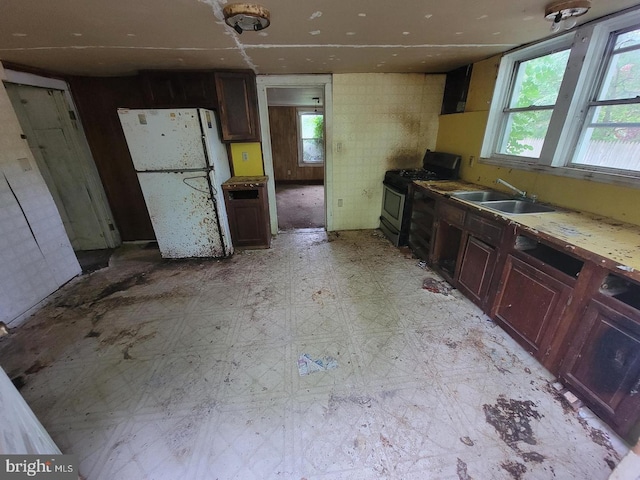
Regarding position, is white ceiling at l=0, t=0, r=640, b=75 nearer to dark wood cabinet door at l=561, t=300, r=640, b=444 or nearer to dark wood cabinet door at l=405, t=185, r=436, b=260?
dark wood cabinet door at l=405, t=185, r=436, b=260

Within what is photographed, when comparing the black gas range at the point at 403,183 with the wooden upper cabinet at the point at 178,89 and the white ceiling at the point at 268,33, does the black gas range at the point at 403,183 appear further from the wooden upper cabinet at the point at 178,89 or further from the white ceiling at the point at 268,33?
the wooden upper cabinet at the point at 178,89

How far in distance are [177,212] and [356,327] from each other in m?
2.43

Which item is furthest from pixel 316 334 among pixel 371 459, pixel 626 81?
pixel 626 81

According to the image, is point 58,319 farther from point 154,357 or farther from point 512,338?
point 512,338

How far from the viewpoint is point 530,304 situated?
70.2 inches

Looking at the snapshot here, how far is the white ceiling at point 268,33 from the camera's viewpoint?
1511 millimetres

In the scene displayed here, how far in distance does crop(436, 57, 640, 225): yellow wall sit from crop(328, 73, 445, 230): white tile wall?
34cm

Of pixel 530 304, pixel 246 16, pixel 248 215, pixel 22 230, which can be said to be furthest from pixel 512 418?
pixel 22 230

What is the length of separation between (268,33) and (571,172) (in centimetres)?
252

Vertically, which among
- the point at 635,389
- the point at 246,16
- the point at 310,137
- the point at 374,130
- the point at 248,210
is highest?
the point at 246,16

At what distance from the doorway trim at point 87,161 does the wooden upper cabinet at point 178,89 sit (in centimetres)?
96

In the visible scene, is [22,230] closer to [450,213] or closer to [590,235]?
[450,213]

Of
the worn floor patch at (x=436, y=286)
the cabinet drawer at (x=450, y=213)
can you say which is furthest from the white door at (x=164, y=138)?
the worn floor patch at (x=436, y=286)

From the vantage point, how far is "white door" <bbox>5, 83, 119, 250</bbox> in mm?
2945
